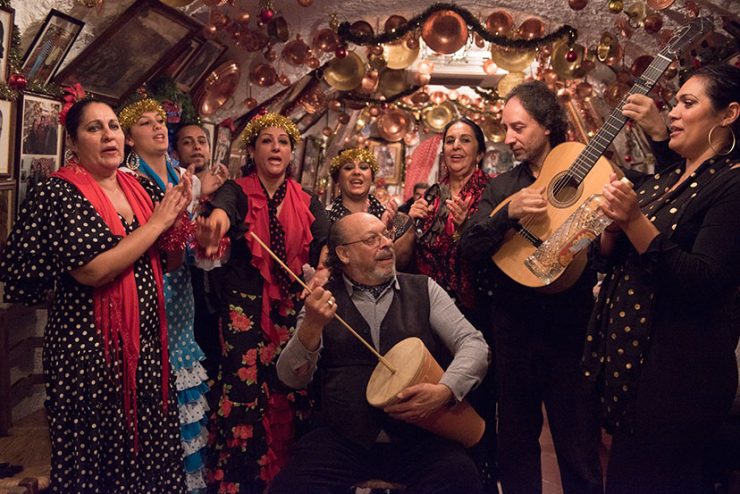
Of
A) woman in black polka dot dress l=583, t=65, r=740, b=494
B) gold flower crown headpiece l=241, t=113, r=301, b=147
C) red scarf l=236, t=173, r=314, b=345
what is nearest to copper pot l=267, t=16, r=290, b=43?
gold flower crown headpiece l=241, t=113, r=301, b=147

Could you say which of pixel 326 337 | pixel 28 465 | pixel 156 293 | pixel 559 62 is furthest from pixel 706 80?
pixel 559 62

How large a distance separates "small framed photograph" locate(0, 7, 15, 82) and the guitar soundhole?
2499 mm

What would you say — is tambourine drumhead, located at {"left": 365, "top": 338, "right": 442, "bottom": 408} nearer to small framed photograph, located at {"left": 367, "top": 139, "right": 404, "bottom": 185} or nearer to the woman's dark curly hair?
the woman's dark curly hair

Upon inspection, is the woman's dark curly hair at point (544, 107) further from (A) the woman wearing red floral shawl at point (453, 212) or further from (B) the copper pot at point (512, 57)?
(B) the copper pot at point (512, 57)

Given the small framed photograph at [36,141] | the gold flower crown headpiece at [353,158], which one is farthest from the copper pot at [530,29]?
the small framed photograph at [36,141]

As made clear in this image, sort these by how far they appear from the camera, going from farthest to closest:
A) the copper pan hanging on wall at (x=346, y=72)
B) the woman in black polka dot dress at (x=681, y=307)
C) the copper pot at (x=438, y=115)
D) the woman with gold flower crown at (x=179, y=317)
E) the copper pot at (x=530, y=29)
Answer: the copper pot at (x=438, y=115), the copper pan hanging on wall at (x=346, y=72), the copper pot at (x=530, y=29), the woman with gold flower crown at (x=179, y=317), the woman in black polka dot dress at (x=681, y=307)

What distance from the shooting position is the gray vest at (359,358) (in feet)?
8.29

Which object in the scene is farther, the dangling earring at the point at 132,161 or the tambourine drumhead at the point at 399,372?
the dangling earring at the point at 132,161

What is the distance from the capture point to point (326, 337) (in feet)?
8.61

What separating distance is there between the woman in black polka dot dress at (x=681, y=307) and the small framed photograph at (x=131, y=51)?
10.3ft

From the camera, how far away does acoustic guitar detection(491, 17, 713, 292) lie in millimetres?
2441

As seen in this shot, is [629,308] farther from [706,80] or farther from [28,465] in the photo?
[28,465]

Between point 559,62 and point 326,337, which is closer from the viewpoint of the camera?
point 326,337

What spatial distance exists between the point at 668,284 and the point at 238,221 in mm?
1880
